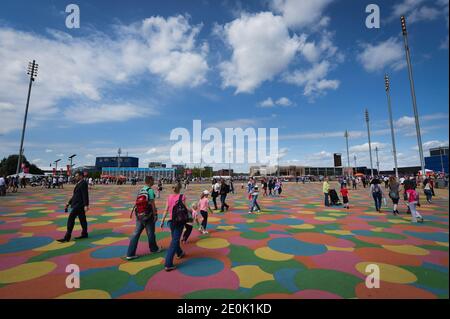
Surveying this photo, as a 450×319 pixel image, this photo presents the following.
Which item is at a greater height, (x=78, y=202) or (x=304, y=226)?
(x=78, y=202)

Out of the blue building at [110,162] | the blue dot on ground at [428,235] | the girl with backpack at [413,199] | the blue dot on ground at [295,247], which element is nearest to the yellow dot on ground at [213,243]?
the blue dot on ground at [295,247]

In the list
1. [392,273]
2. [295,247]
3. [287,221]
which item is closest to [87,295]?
[295,247]

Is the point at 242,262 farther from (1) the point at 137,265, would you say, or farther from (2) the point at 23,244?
(2) the point at 23,244

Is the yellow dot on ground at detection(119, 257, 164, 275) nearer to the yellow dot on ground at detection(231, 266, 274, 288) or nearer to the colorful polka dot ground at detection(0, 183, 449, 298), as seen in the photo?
the colorful polka dot ground at detection(0, 183, 449, 298)

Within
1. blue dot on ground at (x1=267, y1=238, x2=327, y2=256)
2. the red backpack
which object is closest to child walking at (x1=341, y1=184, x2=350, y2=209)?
blue dot on ground at (x1=267, y1=238, x2=327, y2=256)

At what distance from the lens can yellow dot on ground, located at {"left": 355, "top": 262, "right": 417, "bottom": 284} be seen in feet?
13.1

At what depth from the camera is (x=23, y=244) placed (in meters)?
6.13

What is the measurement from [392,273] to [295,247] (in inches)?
82.6

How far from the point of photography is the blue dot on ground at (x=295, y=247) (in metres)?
5.44

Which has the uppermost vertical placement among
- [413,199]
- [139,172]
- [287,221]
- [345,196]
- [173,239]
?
[139,172]

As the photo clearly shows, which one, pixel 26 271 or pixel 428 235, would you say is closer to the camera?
pixel 26 271

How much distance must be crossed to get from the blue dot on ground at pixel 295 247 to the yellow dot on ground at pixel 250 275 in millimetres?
1371

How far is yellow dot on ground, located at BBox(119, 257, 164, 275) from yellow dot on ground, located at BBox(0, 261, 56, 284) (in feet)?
4.84
